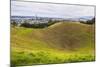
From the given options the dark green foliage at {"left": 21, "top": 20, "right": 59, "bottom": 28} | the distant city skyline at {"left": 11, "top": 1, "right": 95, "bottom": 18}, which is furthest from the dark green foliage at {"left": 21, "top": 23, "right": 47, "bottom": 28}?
the distant city skyline at {"left": 11, "top": 1, "right": 95, "bottom": 18}

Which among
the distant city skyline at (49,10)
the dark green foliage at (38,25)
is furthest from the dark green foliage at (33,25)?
the distant city skyline at (49,10)

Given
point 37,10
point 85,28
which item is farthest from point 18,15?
point 85,28

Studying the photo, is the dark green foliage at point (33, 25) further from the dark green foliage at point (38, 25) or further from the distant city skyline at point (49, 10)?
the distant city skyline at point (49, 10)

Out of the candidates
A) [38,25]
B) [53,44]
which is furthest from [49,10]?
[53,44]

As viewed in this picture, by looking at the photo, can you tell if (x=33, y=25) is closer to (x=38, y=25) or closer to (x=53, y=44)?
(x=38, y=25)

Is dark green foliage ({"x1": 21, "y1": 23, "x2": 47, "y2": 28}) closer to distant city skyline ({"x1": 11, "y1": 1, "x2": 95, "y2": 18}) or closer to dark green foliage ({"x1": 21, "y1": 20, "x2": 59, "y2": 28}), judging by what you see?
dark green foliage ({"x1": 21, "y1": 20, "x2": 59, "y2": 28})
